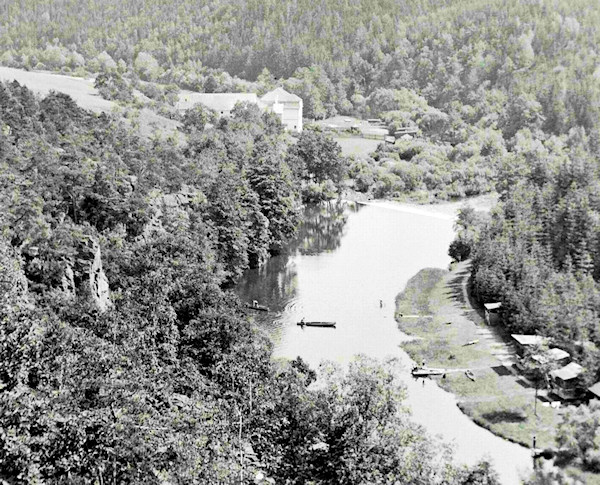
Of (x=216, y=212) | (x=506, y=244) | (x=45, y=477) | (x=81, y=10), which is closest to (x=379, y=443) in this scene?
(x=45, y=477)

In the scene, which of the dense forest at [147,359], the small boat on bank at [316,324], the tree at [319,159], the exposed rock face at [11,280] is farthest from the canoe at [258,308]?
the tree at [319,159]

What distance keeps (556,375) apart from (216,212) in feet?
88.5

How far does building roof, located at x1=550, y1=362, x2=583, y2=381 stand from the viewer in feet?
113

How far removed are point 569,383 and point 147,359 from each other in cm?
1954

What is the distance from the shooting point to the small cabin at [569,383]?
34.2 m

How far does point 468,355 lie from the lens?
40.6 meters

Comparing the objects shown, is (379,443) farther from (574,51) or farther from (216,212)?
(574,51)

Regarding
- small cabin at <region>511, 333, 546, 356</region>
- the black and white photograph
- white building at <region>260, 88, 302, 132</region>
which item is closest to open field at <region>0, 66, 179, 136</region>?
the black and white photograph

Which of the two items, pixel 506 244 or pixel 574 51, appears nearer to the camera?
pixel 506 244

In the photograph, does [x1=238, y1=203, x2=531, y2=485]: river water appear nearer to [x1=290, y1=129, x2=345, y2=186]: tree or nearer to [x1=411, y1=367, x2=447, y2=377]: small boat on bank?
[x1=411, y1=367, x2=447, y2=377]: small boat on bank

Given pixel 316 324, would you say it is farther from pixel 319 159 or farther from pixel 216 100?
pixel 216 100

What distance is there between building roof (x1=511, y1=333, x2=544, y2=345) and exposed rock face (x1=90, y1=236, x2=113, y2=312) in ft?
66.9

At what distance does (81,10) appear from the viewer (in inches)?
7525

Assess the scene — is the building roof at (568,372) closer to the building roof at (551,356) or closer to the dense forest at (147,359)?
the building roof at (551,356)
